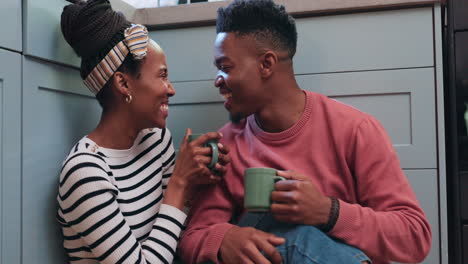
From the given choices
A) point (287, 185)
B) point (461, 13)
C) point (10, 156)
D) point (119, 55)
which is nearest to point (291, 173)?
point (287, 185)

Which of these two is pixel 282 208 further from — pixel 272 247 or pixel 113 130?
pixel 113 130

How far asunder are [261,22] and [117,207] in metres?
0.54

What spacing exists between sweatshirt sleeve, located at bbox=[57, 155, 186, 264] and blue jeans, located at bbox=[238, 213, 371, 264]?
276 mm

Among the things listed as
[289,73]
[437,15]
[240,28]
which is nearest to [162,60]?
[240,28]

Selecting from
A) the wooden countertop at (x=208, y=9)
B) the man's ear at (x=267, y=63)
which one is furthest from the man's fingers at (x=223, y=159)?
the wooden countertop at (x=208, y=9)

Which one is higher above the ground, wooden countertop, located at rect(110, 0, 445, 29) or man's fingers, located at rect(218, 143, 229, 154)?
wooden countertop, located at rect(110, 0, 445, 29)

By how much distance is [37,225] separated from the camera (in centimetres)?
110

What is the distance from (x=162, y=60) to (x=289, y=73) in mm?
309

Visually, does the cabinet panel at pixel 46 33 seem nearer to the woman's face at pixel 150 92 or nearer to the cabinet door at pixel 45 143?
the cabinet door at pixel 45 143

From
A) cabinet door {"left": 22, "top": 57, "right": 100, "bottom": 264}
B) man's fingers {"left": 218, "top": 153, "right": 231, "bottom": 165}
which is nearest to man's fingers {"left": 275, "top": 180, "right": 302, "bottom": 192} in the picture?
man's fingers {"left": 218, "top": 153, "right": 231, "bottom": 165}

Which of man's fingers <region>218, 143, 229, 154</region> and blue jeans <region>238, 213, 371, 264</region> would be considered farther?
man's fingers <region>218, 143, 229, 154</region>

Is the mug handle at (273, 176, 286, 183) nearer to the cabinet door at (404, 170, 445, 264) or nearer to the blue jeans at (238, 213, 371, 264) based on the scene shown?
the blue jeans at (238, 213, 371, 264)

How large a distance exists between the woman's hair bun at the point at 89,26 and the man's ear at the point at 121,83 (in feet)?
0.23

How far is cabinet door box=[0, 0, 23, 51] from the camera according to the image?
1.02 meters
